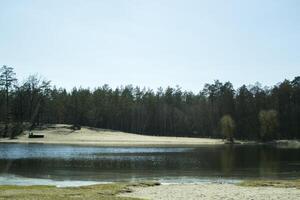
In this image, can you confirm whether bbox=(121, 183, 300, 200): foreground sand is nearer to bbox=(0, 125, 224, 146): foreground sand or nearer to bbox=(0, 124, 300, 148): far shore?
bbox=(0, 124, 300, 148): far shore

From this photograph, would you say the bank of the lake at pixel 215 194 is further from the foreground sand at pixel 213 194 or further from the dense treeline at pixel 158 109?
the dense treeline at pixel 158 109

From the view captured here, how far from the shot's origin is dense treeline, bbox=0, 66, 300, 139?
506 ft

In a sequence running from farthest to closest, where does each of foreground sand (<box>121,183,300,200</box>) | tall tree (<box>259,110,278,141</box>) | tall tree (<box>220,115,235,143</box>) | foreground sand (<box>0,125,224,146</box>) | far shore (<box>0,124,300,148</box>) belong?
tall tree (<box>259,110,278,141</box>), tall tree (<box>220,115,235,143</box>), foreground sand (<box>0,125,224,146</box>), far shore (<box>0,124,300,148</box>), foreground sand (<box>121,183,300,200</box>)

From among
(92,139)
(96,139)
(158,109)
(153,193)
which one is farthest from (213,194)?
(158,109)

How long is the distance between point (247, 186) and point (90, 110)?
144038 millimetres

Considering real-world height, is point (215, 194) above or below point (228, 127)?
below

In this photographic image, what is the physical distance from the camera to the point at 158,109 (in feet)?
600

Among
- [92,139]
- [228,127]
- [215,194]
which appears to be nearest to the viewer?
[215,194]

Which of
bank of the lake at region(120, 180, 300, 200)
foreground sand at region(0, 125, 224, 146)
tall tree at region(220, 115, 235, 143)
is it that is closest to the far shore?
foreground sand at region(0, 125, 224, 146)

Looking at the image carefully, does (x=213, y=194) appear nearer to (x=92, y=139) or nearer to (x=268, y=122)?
(x=92, y=139)

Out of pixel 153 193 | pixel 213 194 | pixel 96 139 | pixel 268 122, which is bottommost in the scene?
pixel 153 193

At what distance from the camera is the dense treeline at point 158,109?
154m

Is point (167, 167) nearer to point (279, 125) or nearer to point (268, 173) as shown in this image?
point (268, 173)

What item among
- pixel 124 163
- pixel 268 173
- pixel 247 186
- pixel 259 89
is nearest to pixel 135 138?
pixel 259 89
